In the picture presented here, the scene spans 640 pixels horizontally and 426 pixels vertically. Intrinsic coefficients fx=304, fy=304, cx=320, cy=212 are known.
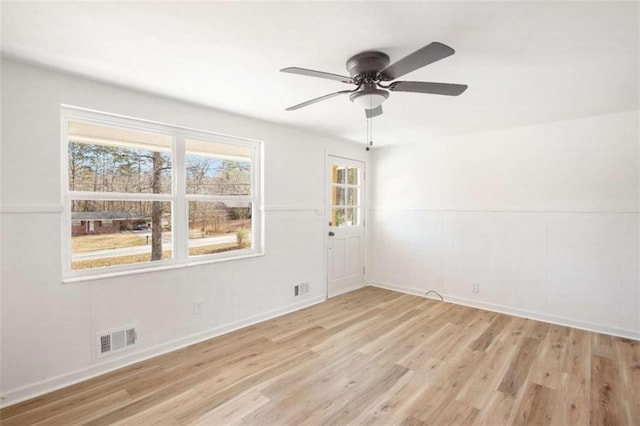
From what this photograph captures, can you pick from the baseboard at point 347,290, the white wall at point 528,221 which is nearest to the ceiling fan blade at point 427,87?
the white wall at point 528,221

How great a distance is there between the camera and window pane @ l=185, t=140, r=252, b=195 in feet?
10.2

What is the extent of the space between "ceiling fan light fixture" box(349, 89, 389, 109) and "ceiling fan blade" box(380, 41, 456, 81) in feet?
0.38

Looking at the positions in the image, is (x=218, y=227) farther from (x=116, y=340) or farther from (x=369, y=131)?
(x=369, y=131)

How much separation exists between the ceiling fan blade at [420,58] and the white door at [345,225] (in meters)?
2.57

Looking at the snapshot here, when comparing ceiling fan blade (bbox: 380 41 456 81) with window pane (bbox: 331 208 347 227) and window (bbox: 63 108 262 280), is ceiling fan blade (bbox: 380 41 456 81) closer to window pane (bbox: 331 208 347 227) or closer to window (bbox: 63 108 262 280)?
window (bbox: 63 108 262 280)

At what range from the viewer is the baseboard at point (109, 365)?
211 cm

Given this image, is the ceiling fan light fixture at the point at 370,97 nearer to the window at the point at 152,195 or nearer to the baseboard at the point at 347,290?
the window at the point at 152,195

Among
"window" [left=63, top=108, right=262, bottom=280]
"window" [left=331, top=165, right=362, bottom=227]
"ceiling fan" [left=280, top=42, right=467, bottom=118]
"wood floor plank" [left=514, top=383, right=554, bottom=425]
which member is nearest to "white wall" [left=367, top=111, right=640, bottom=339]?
"window" [left=331, top=165, right=362, bottom=227]

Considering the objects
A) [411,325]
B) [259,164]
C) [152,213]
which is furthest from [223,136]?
[411,325]

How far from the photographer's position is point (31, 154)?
7.12ft

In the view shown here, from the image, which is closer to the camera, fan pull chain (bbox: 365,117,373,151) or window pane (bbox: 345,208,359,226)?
fan pull chain (bbox: 365,117,373,151)

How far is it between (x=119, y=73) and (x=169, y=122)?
0.61 metres

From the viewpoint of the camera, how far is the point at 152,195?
281 centimetres

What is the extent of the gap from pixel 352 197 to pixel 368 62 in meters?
3.13
